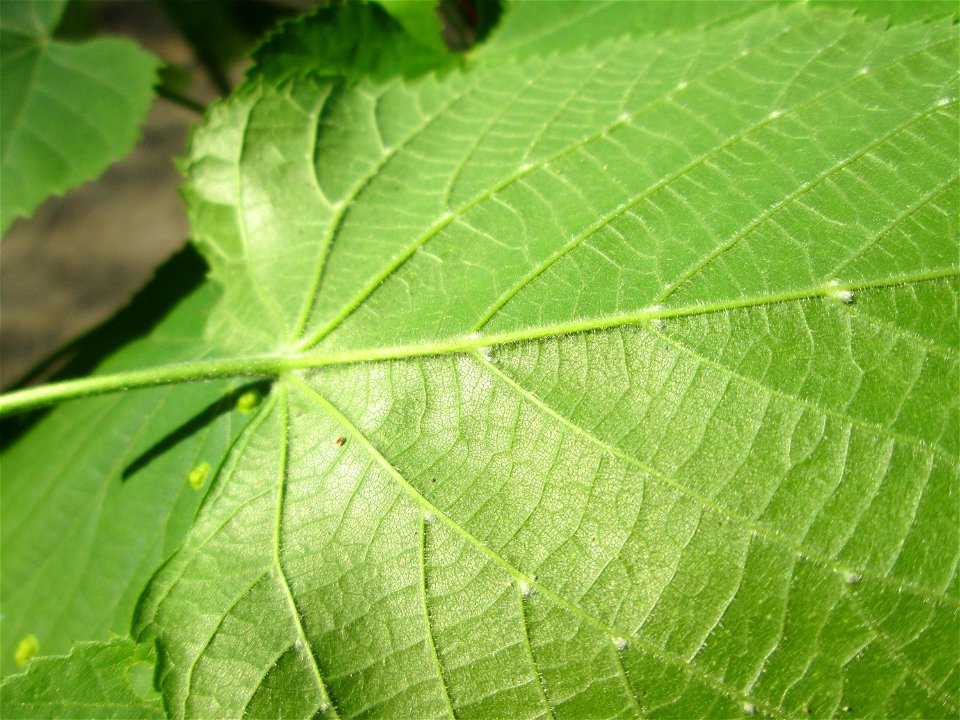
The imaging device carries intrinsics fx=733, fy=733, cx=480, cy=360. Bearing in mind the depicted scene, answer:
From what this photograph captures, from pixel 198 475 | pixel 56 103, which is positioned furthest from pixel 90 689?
pixel 56 103

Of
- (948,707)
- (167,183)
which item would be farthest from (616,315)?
(167,183)

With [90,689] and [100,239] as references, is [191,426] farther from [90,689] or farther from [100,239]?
[100,239]

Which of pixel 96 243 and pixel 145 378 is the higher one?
pixel 96 243

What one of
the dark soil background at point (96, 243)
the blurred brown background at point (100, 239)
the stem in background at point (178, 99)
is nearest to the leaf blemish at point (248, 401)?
the stem in background at point (178, 99)

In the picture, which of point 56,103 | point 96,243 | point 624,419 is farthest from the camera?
point 96,243

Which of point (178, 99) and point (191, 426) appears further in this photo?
point (178, 99)

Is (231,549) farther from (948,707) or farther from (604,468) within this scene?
(948,707)

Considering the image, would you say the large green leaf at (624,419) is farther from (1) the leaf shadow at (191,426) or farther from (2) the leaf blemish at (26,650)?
(2) the leaf blemish at (26,650)

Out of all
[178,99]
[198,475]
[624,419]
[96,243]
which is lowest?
[624,419]
